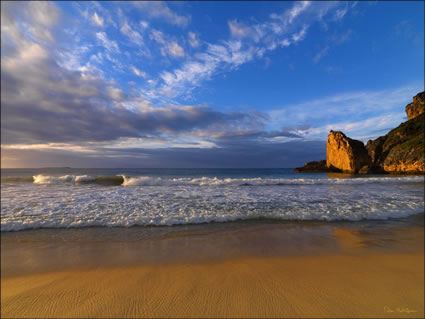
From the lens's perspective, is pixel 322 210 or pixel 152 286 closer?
pixel 152 286

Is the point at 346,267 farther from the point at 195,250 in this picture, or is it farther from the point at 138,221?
the point at 138,221

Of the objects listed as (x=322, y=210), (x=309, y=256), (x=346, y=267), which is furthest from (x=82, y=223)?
(x=322, y=210)

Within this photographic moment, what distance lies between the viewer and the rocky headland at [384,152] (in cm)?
3181

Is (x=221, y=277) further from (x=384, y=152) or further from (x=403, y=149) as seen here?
(x=384, y=152)

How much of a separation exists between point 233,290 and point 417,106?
234 ft

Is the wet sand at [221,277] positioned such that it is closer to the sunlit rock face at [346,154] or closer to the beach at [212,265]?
the beach at [212,265]

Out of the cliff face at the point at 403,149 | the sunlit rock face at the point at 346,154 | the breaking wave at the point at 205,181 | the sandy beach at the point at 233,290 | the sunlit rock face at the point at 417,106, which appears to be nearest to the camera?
the sandy beach at the point at 233,290

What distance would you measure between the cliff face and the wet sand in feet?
129

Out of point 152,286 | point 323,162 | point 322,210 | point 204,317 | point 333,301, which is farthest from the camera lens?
point 323,162

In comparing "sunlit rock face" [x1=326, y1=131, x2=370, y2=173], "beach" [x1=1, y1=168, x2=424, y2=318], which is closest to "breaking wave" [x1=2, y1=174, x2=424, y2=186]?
"beach" [x1=1, y1=168, x2=424, y2=318]

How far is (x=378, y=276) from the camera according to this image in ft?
8.52

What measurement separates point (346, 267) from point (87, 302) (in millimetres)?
3630

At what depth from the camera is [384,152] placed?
42.8 meters

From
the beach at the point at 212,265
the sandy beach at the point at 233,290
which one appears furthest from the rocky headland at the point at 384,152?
the sandy beach at the point at 233,290
